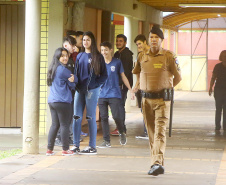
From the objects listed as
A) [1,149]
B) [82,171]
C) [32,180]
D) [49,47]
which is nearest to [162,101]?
[82,171]

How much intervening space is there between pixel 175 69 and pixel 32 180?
230cm

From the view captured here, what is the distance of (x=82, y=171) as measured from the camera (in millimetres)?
8273

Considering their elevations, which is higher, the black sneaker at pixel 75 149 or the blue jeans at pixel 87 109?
the blue jeans at pixel 87 109

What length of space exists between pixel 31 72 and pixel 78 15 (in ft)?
11.5

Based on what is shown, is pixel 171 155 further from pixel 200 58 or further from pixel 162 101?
pixel 200 58

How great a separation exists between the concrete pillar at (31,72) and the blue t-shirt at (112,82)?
5.13 ft

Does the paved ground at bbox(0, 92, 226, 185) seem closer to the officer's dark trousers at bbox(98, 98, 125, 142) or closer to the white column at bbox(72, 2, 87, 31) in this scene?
the officer's dark trousers at bbox(98, 98, 125, 142)

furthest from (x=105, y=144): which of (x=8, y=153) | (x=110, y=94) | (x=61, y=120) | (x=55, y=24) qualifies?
(x=55, y=24)

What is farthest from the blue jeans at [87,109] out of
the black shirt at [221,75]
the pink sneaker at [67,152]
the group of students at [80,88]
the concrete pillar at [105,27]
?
the concrete pillar at [105,27]

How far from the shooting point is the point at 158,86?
819 cm

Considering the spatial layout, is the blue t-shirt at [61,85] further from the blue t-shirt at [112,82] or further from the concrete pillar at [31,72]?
the blue t-shirt at [112,82]

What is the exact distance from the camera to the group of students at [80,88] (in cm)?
953

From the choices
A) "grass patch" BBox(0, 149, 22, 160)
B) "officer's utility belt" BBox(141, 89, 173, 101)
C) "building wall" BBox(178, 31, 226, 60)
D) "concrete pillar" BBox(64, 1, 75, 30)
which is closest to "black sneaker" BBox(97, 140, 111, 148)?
"grass patch" BBox(0, 149, 22, 160)

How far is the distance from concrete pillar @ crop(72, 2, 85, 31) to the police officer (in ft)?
15.3
